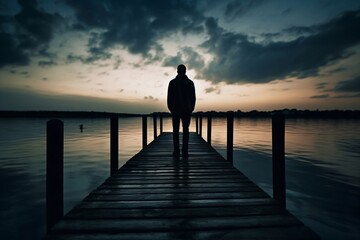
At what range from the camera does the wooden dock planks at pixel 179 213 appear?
94.9 inches

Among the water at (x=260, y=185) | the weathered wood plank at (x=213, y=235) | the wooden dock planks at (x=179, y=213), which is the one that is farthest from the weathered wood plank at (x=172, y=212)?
the water at (x=260, y=185)

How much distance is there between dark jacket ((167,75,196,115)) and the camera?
20.9 ft

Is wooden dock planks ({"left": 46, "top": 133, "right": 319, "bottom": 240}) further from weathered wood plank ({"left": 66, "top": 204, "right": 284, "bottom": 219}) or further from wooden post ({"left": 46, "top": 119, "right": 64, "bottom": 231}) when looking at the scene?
wooden post ({"left": 46, "top": 119, "right": 64, "bottom": 231})

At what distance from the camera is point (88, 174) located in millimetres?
11961

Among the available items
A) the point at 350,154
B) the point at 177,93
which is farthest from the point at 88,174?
the point at 350,154

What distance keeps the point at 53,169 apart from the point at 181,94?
13.2 ft

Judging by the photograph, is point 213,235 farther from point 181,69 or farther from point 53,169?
point 181,69

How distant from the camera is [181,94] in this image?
6367mm

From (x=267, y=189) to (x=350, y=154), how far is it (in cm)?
1184

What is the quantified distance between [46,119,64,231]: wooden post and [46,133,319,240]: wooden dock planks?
0.83 ft

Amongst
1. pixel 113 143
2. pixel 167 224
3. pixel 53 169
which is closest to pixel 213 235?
pixel 167 224

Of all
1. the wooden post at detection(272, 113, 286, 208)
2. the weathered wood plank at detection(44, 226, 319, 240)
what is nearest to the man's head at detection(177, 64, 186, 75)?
the wooden post at detection(272, 113, 286, 208)

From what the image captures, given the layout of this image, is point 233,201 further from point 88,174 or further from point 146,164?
point 88,174

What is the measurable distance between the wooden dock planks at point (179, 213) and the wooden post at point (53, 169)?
25cm
